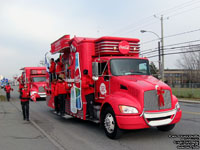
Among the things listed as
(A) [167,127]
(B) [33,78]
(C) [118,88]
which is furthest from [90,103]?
(B) [33,78]

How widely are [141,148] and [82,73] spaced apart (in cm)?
357

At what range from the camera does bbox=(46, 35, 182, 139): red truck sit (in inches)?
235

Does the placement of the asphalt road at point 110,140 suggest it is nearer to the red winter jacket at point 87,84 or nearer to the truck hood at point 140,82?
the red winter jacket at point 87,84

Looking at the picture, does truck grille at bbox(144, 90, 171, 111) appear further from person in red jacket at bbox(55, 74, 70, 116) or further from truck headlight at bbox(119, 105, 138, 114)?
person in red jacket at bbox(55, 74, 70, 116)

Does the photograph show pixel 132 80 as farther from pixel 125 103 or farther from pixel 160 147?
pixel 160 147

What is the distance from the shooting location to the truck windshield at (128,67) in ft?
23.3

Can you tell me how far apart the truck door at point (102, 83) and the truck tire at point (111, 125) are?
2.80ft

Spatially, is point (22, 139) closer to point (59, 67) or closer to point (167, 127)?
point (167, 127)

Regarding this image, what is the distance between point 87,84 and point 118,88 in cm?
146

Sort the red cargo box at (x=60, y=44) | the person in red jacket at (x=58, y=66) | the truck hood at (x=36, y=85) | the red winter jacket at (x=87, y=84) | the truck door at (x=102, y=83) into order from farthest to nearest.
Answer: the truck hood at (x=36, y=85), the person in red jacket at (x=58, y=66), the red cargo box at (x=60, y=44), the red winter jacket at (x=87, y=84), the truck door at (x=102, y=83)

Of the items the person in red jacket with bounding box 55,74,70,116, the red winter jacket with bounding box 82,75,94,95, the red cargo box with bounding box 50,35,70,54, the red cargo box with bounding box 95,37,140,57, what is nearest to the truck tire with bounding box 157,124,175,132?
the red winter jacket with bounding box 82,75,94,95

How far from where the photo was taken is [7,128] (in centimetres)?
812

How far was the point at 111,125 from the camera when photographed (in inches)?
252

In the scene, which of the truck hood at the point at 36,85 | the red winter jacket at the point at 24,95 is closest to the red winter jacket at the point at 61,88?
the red winter jacket at the point at 24,95
